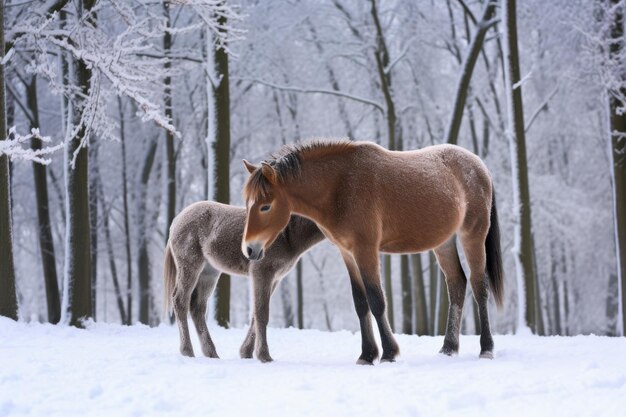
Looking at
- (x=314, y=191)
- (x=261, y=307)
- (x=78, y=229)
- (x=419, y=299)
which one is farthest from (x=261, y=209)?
(x=419, y=299)

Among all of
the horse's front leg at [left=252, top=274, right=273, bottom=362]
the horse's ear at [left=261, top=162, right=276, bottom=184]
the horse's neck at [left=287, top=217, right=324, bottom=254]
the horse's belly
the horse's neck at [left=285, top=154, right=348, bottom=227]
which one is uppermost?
the horse's ear at [left=261, top=162, right=276, bottom=184]

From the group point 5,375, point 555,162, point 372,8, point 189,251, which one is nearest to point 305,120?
point 372,8

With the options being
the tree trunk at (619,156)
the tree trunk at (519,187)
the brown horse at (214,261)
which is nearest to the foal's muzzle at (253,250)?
the brown horse at (214,261)

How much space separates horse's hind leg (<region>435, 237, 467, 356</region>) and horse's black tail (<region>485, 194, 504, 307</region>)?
0.26 meters

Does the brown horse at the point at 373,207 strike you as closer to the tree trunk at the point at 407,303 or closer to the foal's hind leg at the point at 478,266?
the foal's hind leg at the point at 478,266

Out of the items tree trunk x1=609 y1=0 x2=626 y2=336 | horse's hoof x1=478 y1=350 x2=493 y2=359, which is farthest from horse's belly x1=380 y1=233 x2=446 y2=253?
tree trunk x1=609 y1=0 x2=626 y2=336

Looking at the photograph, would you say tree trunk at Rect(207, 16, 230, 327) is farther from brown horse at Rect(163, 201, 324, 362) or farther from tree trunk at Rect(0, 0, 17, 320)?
brown horse at Rect(163, 201, 324, 362)

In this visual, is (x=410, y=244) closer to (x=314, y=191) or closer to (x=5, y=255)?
(x=314, y=191)

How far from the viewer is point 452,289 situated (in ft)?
21.4

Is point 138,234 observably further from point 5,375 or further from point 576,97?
point 5,375

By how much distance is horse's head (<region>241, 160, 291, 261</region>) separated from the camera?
5.47 meters

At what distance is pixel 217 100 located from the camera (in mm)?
11805

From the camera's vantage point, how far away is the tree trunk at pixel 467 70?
47.1 ft

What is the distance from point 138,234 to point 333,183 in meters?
15.1
